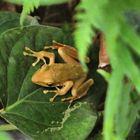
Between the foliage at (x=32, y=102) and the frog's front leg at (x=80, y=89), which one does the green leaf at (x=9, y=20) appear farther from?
the frog's front leg at (x=80, y=89)

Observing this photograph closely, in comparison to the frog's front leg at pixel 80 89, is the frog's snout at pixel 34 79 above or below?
above

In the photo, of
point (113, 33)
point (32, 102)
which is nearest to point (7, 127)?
point (32, 102)

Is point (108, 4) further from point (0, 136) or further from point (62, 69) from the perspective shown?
point (62, 69)

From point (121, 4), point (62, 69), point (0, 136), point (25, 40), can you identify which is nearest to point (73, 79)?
point (62, 69)

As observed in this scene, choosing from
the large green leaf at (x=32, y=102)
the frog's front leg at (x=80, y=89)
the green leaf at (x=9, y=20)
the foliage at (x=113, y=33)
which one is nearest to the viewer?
the foliage at (x=113, y=33)

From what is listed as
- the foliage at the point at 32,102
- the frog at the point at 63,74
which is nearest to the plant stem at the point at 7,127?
the foliage at the point at 32,102

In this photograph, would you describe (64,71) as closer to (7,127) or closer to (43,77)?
(43,77)

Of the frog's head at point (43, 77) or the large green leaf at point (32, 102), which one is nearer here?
the large green leaf at point (32, 102)

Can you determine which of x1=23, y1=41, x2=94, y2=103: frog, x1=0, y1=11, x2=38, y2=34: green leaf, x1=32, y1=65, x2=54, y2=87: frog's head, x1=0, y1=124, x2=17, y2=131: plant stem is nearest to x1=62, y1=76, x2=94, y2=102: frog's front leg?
x1=23, y1=41, x2=94, y2=103: frog
